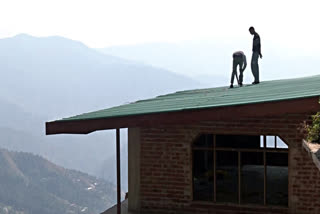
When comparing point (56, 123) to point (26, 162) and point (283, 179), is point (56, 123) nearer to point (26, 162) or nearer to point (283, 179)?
point (283, 179)

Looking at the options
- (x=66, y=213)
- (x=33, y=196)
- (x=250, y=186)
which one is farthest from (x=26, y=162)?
(x=250, y=186)

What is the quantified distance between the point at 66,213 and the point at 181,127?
526ft

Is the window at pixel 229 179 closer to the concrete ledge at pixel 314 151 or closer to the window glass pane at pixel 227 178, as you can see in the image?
the window glass pane at pixel 227 178

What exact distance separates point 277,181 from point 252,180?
91 centimetres

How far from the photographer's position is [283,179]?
1360 cm

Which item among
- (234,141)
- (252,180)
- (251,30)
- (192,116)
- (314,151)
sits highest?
(251,30)

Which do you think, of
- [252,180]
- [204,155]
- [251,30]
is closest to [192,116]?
[204,155]

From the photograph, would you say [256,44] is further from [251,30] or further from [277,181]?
[277,181]

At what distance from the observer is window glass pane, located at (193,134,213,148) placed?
489 inches

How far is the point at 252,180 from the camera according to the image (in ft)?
46.5

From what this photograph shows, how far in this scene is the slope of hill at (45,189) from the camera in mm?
171000

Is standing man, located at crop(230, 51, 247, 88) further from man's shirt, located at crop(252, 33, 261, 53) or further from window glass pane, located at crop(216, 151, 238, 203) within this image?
window glass pane, located at crop(216, 151, 238, 203)

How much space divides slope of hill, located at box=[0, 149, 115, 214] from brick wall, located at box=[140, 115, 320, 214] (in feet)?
519

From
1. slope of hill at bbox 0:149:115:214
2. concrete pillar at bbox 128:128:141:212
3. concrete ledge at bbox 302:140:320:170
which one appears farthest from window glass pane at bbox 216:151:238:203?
slope of hill at bbox 0:149:115:214
